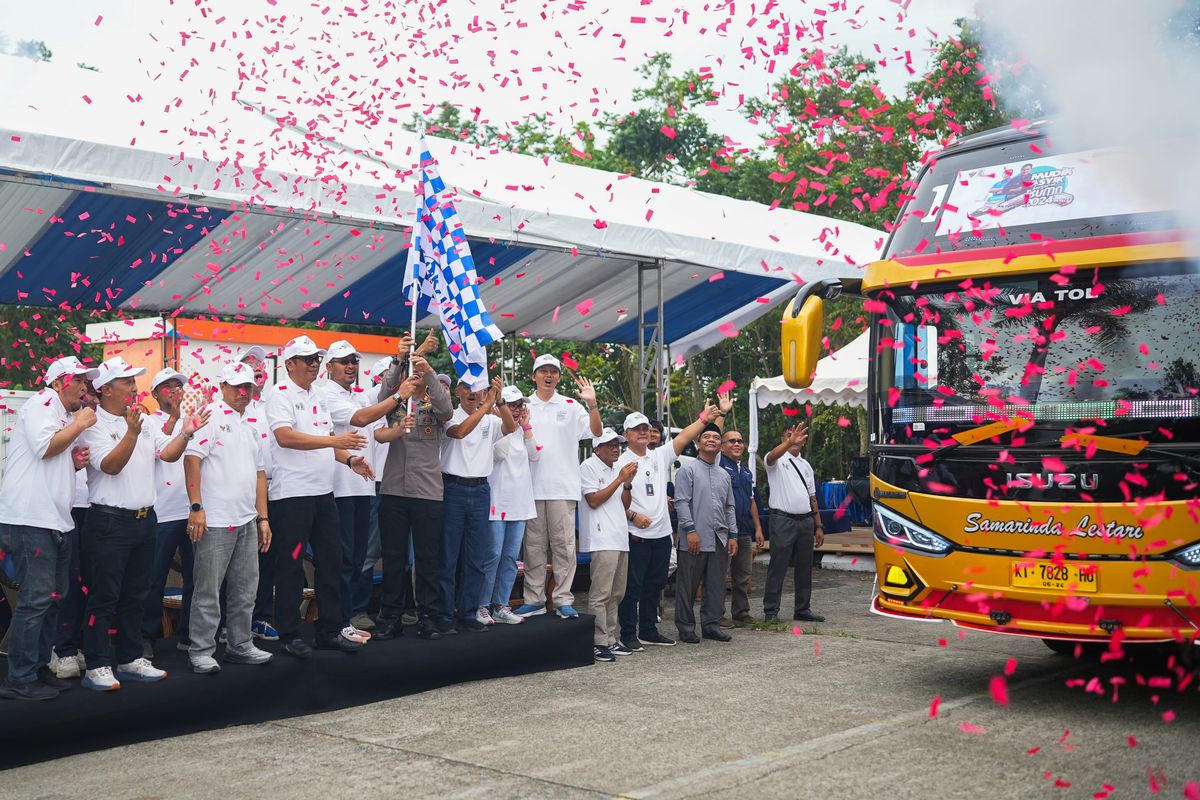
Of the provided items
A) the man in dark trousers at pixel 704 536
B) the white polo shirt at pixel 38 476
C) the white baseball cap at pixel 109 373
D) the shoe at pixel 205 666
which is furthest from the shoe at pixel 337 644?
the man in dark trousers at pixel 704 536

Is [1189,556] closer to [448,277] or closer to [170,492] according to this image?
[448,277]

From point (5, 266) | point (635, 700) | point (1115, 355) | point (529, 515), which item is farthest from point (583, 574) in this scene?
point (1115, 355)

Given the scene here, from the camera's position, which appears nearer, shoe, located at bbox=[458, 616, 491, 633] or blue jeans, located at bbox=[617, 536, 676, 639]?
shoe, located at bbox=[458, 616, 491, 633]

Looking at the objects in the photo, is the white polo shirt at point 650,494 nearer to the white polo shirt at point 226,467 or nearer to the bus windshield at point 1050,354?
the bus windshield at point 1050,354

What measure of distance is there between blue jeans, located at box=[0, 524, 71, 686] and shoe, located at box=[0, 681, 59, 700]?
0.02 m

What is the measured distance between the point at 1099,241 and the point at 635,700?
152 inches

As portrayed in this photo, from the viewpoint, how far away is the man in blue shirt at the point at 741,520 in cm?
1042

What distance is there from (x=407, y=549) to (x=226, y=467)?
4.77 feet

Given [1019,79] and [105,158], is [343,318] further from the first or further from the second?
[1019,79]

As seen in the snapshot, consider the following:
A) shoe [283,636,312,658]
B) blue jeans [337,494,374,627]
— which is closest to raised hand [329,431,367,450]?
blue jeans [337,494,374,627]

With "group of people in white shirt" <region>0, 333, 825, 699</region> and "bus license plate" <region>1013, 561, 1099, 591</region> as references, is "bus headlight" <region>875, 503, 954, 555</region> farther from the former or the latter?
"group of people in white shirt" <region>0, 333, 825, 699</region>

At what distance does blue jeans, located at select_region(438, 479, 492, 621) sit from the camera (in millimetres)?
8156

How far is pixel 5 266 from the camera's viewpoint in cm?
955

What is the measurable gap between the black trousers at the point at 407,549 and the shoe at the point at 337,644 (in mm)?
512
